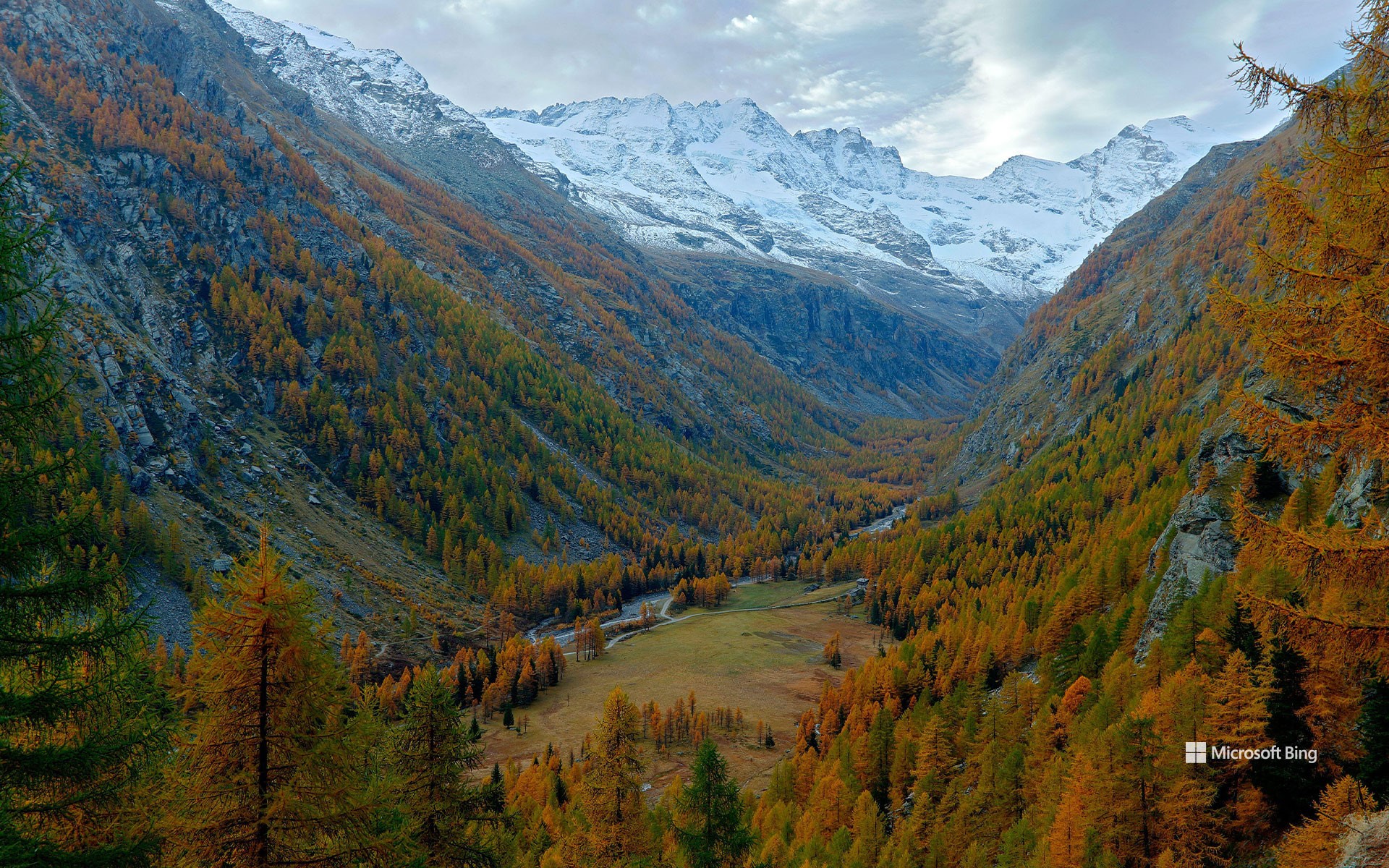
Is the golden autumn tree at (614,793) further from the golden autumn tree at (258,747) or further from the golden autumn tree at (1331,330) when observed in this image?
the golden autumn tree at (1331,330)

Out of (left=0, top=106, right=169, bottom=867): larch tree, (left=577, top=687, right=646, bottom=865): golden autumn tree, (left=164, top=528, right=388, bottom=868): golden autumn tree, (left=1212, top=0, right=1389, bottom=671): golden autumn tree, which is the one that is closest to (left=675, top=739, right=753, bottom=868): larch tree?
(left=577, top=687, right=646, bottom=865): golden autumn tree

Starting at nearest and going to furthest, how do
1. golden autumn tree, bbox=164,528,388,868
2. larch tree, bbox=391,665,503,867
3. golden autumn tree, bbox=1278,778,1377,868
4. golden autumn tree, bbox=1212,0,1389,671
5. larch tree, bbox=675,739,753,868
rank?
golden autumn tree, bbox=1212,0,1389,671
golden autumn tree, bbox=164,528,388,868
golden autumn tree, bbox=1278,778,1377,868
larch tree, bbox=391,665,503,867
larch tree, bbox=675,739,753,868

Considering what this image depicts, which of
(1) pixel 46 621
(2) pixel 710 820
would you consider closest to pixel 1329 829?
(2) pixel 710 820

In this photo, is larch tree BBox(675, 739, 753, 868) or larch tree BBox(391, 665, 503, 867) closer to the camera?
larch tree BBox(391, 665, 503, 867)

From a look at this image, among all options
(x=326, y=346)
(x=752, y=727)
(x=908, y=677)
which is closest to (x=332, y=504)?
(x=326, y=346)

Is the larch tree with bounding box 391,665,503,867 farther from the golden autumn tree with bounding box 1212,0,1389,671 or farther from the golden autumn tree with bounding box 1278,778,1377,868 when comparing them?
the golden autumn tree with bounding box 1278,778,1377,868

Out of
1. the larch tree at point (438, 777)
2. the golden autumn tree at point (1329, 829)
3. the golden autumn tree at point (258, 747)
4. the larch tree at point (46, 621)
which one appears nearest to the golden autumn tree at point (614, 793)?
the larch tree at point (438, 777)

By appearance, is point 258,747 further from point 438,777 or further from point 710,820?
point 710,820
